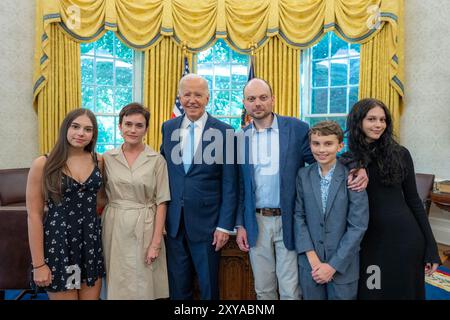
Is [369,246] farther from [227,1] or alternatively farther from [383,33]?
[227,1]

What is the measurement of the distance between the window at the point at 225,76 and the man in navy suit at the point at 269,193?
3.59 m

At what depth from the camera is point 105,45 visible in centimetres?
532

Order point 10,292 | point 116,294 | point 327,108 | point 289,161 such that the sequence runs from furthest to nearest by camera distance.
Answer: point 327,108, point 10,292, point 289,161, point 116,294

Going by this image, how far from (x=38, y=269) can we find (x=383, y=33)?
492cm

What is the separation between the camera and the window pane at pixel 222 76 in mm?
5523

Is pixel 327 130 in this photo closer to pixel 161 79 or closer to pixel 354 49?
pixel 161 79

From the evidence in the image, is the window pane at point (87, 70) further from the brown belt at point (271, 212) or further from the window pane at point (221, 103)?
the brown belt at point (271, 212)

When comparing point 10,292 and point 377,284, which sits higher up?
point 377,284

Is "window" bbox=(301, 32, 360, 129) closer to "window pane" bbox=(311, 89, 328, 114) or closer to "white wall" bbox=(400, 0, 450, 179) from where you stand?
"window pane" bbox=(311, 89, 328, 114)

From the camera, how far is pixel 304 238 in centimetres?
171

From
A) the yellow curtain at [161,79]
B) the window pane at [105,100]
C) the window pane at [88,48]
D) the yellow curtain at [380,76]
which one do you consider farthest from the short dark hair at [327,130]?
the window pane at [88,48]

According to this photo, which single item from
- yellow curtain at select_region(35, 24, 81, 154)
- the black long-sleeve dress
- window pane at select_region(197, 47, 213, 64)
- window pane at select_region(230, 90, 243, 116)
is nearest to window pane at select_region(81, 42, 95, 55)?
yellow curtain at select_region(35, 24, 81, 154)

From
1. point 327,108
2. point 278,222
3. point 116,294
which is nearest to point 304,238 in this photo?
point 278,222

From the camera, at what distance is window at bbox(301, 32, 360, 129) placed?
16.9 feet
